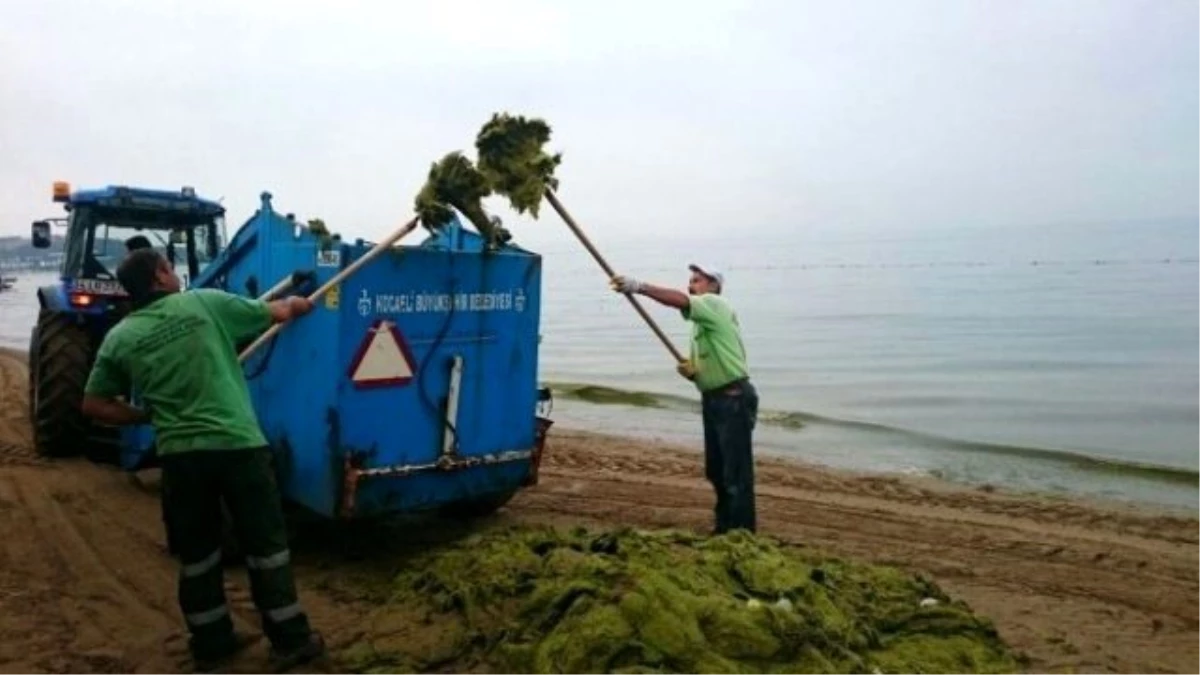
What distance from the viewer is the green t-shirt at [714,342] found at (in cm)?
569

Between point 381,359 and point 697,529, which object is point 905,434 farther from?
point 381,359

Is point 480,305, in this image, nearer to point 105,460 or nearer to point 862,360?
point 105,460

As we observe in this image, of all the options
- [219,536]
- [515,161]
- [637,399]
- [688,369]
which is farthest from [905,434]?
[219,536]

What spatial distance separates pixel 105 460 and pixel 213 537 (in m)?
4.84

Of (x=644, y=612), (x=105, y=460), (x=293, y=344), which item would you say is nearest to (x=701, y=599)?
(x=644, y=612)

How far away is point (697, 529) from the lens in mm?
6828

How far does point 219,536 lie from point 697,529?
362 cm

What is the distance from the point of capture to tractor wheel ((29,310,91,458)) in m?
7.87

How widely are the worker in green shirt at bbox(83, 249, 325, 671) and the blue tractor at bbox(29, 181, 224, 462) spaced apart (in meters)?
3.73

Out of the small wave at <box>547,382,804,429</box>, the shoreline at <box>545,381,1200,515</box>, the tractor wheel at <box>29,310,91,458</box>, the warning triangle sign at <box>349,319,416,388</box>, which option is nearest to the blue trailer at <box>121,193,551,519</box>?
the warning triangle sign at <box>349,319,416,388</box>

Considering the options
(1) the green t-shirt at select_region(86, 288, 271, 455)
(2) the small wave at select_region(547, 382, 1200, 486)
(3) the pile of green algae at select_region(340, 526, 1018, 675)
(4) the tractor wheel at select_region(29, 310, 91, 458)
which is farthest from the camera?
(2) the small wave at select_region(547, 382, 1200, 486)

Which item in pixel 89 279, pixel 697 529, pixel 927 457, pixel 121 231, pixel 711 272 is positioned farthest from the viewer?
pixel 927 457

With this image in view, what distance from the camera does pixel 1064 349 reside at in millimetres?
20828

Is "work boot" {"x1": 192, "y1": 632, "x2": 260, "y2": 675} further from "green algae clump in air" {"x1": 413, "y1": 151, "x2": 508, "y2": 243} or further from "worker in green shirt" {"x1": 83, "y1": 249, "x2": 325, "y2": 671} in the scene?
"green algae clump in air" {"x1": 413, "y1": 151, "x2": 508, "y2": 243}
